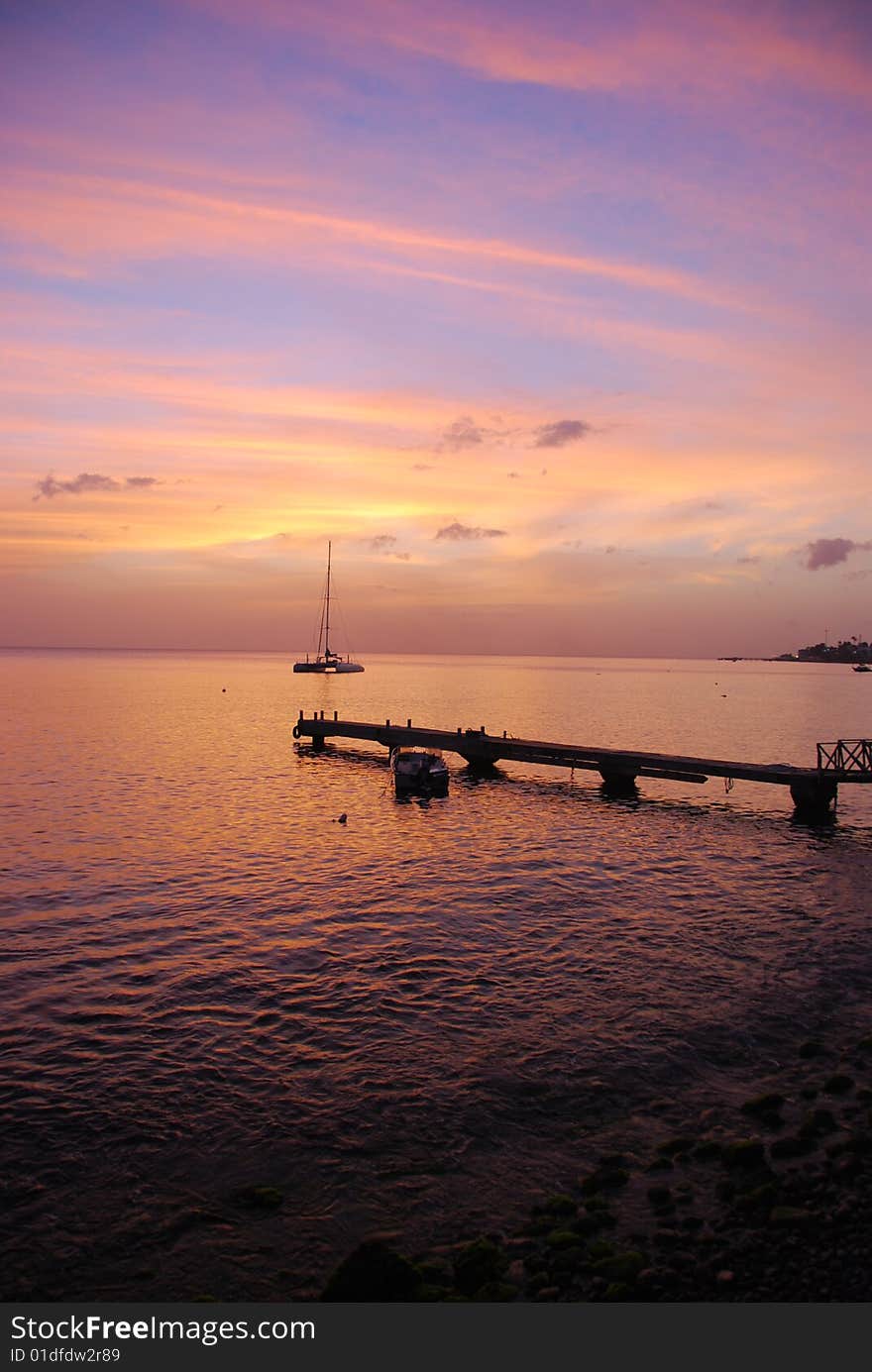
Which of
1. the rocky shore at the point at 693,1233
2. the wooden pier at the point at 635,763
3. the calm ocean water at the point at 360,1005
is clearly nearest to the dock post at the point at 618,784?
the wooden pier at the point at 635,763

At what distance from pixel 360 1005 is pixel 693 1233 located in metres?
10.4

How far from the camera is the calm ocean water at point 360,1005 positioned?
41.0ft

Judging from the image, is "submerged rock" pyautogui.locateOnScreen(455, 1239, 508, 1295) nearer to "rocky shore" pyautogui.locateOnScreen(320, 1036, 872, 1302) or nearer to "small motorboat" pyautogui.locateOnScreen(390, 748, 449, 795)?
"rocky shore" pyautogui.locateOnScreen(320, 1036, 872, 1302)

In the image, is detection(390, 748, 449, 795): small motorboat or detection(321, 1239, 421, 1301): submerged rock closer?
detection(321, 1239, 421, 1301): submerged rock

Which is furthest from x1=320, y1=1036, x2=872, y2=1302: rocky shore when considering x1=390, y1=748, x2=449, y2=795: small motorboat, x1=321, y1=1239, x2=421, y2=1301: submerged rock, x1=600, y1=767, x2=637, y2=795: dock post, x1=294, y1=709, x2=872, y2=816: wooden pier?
x1=600, y1=767, x2=637, y2=795: dock post

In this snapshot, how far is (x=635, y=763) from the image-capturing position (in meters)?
51.2

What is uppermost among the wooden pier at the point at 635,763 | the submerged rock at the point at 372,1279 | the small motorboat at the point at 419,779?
the wooden pier at the point at 635,763

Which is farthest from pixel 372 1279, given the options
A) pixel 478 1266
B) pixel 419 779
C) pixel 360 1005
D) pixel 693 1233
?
pixel 419 779

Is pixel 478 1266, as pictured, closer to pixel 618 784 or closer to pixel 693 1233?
pixel 693 1233

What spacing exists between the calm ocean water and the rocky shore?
0.70 metres

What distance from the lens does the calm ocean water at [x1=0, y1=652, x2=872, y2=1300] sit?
12.5 metres

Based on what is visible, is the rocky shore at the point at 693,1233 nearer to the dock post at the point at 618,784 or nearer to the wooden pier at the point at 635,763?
the wooden pier at the point at 635,763

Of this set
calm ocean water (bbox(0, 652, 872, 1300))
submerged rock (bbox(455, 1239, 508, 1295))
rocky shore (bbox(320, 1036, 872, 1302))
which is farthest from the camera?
calm ocean water (bbox(0, 652, 872, 1300))

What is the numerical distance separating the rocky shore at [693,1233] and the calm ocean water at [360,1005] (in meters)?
0.70
